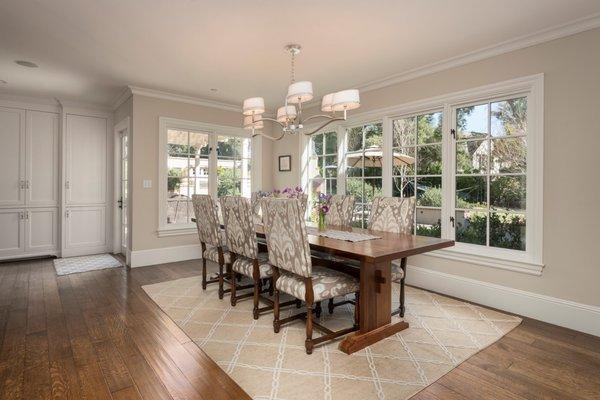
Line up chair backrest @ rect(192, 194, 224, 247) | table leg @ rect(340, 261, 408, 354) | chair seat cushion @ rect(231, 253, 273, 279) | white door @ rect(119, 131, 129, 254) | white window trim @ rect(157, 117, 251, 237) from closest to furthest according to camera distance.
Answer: table leg @ rect(340, 261, 408, 354), chair seat cushion @ rect(231, 253, 273, 279), chair backrest @ rect(192, 194, 224, 247), white window trim @ rect(157, 117, 251, 237), white door @ rect(119, 131, 129, 254)

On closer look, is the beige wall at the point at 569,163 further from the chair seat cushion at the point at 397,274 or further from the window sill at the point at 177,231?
the window sill at the point at 177,231

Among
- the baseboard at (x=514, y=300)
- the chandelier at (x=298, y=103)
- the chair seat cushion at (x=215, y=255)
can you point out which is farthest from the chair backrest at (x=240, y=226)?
the baseboard at (x=514, y=300)

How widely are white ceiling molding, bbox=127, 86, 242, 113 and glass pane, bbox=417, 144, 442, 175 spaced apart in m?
3.14

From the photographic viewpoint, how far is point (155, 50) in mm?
3316

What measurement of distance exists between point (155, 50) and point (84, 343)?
8.83ft

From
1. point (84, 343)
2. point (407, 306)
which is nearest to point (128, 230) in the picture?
point (84, 343)

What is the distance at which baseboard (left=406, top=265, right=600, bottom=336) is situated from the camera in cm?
269

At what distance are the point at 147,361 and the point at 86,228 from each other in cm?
433

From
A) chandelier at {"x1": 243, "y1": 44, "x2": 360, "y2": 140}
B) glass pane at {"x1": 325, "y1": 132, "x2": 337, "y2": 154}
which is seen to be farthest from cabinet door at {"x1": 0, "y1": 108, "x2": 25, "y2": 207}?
glass pane at {"x1": 325, "y1": 132, "x2": 337, "y2": 154}

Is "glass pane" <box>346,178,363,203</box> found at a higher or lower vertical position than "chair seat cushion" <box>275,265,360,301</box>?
higher

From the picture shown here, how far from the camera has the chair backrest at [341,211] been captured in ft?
12.2

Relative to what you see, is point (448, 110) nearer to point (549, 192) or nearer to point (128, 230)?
point (549, 192)

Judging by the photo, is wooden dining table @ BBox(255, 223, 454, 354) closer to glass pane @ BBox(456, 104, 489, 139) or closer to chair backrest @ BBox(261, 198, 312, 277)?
chair backrest @ BBox(261, 198, 312, 277)

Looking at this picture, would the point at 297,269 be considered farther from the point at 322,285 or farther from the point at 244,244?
the point at 244,244
